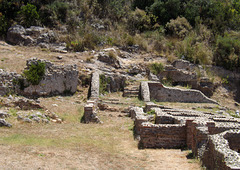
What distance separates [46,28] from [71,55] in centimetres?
511

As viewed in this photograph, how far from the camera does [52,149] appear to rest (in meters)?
7.42

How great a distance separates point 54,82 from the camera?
14.7 metres

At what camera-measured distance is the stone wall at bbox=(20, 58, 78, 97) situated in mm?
13953

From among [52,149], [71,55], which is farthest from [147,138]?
[71,55]

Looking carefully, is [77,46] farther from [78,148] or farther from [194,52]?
[78,148]

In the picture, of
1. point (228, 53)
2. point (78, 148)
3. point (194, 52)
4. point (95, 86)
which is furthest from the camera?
point (228, 53)

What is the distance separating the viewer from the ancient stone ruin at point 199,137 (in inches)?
228

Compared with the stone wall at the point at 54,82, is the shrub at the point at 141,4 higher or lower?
higher

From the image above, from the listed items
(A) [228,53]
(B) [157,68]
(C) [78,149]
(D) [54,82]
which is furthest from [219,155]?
(A) [228,53]

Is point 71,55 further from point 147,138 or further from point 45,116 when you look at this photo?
point 147,138

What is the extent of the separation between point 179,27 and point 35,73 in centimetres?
1650

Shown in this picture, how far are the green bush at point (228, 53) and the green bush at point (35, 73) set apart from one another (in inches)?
623

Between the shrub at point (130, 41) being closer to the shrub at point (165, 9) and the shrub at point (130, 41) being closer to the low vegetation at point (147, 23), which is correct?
the low vegetation at point (147, 23)

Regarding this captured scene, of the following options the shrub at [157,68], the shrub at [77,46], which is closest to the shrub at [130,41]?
the shrub at [157,68]
